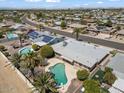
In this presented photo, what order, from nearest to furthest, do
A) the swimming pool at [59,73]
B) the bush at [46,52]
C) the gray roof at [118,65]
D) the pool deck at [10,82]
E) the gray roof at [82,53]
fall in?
the pool deck at [10,82] → the gray roof at [118,65] → the swimming pool at [59,73] → the gray roof at [82,53] → the bush at [46,52]

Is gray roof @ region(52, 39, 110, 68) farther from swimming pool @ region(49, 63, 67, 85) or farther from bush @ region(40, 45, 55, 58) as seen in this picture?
swimming pool @ region(49, 63, 67, 85)

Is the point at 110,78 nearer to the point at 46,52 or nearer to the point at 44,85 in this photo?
the point at 44,85

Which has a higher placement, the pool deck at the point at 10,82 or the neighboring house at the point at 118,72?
the neighboring house at the point at 118,72

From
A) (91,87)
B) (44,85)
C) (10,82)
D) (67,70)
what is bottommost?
(67,70)

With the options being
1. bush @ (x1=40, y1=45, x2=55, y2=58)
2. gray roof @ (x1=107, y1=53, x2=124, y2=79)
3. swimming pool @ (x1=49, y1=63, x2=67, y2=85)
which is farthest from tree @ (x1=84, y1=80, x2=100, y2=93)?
bush @ (x1=40, y1=45, x2=55, y2=58)

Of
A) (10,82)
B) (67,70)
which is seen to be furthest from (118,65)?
(10,82)

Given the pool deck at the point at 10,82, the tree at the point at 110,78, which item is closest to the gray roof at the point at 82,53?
the tree at the point at 110,78

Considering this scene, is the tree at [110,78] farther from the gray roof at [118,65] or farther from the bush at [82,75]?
the bush at [82,75]
